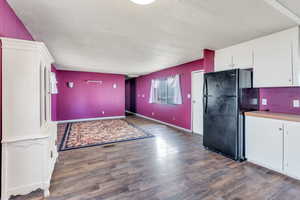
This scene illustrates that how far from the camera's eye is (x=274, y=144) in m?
2.25

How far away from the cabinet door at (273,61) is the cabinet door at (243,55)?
0.09m

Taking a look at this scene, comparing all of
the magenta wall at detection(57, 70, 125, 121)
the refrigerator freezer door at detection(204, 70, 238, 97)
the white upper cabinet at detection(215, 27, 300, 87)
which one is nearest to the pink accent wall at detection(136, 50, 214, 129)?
the refrigerator freezer door at detection(204, 70, 238, 97)

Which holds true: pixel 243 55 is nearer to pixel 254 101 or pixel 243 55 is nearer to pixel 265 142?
pixel 254 101

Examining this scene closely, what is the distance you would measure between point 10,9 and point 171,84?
438 cm

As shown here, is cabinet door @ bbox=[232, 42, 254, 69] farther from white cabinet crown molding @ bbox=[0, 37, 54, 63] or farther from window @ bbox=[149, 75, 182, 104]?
white cabinet crown molding @ bbox=[0, 37, 54, 63]

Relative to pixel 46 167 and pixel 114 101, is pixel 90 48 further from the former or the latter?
pixel 114 101

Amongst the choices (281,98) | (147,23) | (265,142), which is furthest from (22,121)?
(281,98)

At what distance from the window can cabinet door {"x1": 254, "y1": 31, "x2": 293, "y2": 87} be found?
8.24 feet

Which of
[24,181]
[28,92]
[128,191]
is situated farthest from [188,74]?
[24,181]

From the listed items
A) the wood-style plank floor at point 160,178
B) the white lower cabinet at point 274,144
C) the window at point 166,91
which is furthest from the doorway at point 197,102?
the white lower cabinet at point 274,144

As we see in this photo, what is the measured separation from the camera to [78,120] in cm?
622

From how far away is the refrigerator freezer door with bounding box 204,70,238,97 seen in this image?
2.57 metres

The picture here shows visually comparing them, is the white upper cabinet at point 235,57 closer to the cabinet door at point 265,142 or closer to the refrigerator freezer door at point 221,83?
the refrigerator freezer door at point 221,83

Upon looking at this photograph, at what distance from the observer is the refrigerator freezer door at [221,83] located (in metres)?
2.57
